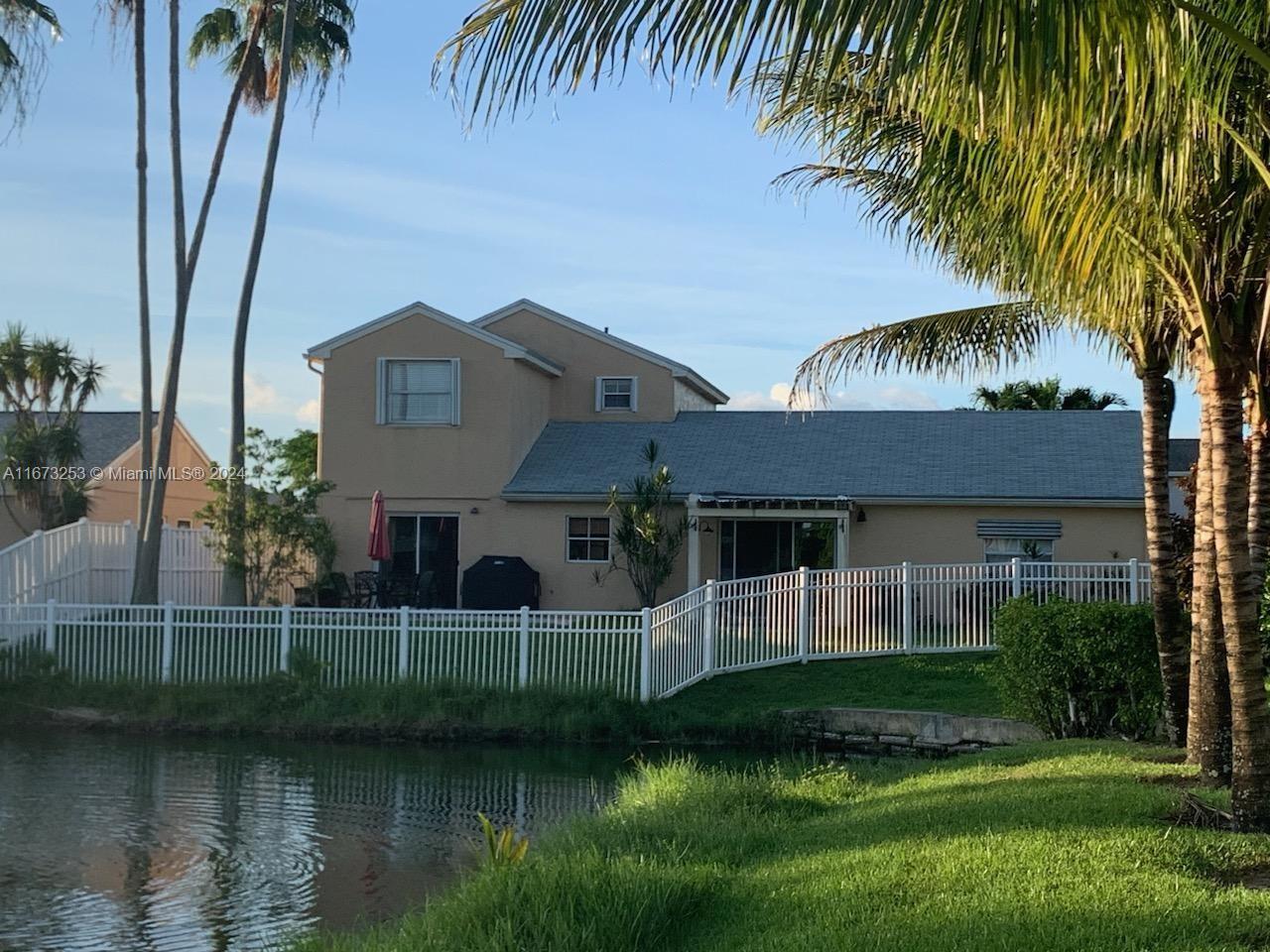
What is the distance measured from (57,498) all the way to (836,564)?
18148 millimetres

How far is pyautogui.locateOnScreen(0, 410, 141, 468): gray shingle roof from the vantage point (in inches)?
1453

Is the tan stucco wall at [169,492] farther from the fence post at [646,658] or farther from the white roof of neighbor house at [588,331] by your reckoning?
the fence post at [646,658]

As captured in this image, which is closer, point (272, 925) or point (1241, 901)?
point (1241, 901)

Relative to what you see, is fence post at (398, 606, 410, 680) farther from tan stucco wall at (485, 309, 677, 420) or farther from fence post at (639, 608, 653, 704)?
tan stucco wall at (485, 309, 677, 420)

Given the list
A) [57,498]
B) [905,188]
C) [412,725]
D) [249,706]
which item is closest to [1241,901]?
[905,188]

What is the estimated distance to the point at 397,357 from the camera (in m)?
28.3

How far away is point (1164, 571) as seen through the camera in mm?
12703

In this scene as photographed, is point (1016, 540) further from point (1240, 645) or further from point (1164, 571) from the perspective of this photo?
point (1240, 645)

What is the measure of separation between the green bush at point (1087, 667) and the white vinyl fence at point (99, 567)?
1551 centimetres

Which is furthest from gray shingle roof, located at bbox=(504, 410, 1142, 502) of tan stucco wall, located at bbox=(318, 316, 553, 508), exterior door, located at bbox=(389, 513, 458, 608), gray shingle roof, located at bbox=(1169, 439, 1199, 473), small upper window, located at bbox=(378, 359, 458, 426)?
small upper window, located at bbox=(378, 359, 458, 426)

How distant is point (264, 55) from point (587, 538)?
12156 millimetres

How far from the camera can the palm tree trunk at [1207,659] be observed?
1011cm

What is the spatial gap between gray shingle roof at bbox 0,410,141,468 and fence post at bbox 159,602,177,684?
1707 cm

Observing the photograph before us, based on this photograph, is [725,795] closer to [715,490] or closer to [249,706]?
[249,706]
